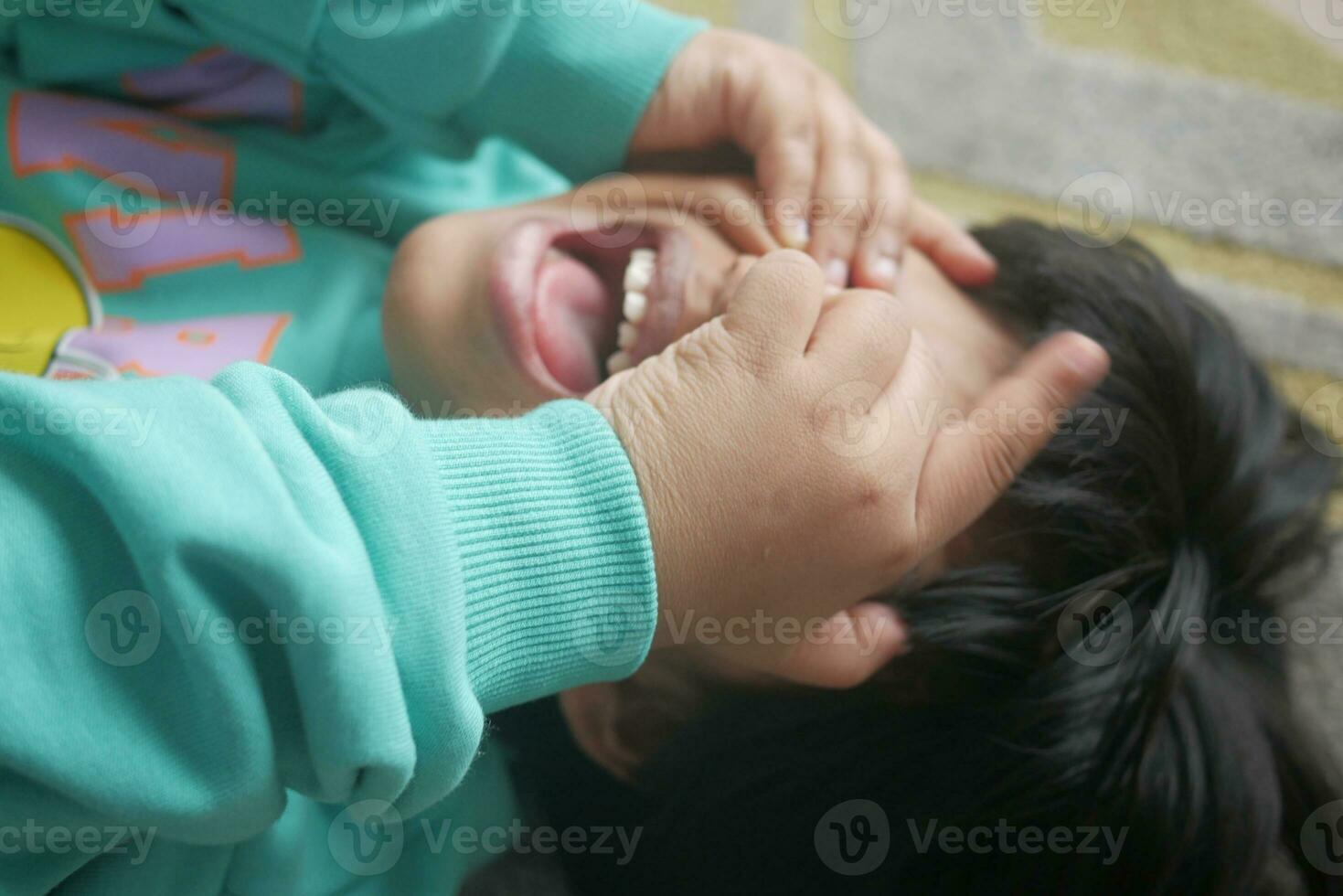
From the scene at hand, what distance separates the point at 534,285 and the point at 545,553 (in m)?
0.24

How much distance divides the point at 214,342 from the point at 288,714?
1.20ft

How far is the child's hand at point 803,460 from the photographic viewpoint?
0.56 metres

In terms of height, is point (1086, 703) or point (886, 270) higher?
point (886, 270)

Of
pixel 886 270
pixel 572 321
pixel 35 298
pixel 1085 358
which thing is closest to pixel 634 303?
pixel 572 321

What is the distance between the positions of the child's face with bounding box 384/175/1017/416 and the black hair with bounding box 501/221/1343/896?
8 cm

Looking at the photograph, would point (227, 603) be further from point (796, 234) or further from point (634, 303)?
point (796, 234)

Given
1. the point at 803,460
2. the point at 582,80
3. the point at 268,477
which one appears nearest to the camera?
the point at 268,477

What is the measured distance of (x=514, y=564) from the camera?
52cm

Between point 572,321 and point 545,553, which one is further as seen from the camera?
point 572,321

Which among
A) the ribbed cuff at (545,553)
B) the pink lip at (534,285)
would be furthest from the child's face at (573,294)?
the ribbed cuff at (545,553)

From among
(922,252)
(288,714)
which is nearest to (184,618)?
(288,714)

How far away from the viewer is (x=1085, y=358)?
25.1 inches

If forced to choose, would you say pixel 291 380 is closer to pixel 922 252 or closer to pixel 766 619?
pixel 766 619

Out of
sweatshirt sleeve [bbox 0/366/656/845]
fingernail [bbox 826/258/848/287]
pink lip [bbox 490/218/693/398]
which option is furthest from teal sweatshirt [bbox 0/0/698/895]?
fingernail [bbox 826/258/848/287]
